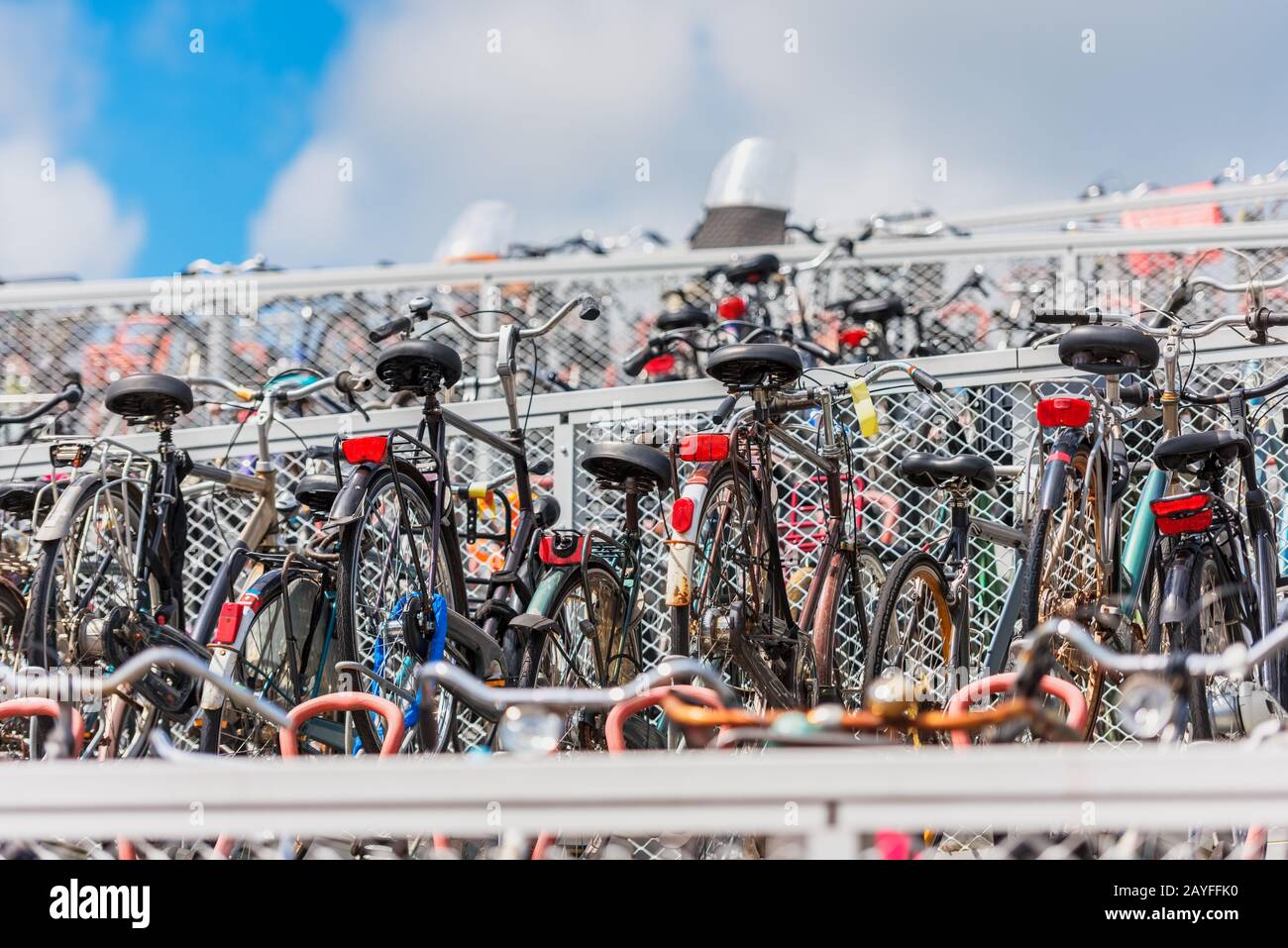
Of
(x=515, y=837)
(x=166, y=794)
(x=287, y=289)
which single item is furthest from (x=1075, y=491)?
(x=287, y=289)

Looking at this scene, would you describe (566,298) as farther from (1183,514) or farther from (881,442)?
(1183,514)

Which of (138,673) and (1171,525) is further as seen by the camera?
(1171,525)

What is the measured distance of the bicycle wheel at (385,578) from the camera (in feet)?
14.5

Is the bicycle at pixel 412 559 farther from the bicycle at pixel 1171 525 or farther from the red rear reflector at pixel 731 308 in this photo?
the red rear reflector at pixel 731 308

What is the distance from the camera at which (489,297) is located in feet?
25.6

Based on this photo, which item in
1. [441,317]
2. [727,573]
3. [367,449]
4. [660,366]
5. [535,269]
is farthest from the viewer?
[660,366]

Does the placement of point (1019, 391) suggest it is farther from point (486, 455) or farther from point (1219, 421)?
point (486, 455)

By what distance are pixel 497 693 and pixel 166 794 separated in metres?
0.52

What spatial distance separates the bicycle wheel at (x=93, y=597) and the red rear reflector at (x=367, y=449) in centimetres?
82

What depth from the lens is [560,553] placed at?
202 inches

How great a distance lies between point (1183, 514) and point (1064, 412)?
21.5 inches

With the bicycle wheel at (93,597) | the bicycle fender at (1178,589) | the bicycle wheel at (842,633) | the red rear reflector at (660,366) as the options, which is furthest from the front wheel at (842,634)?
the red rear reflector at (660,366)

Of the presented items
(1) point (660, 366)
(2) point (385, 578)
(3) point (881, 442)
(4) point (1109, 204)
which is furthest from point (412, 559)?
(4) point (1109, 204)

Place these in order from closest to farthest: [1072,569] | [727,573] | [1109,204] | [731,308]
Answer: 1. [727,573]
2. [1072,569]
3. [731,308]
4. [1109,204]
